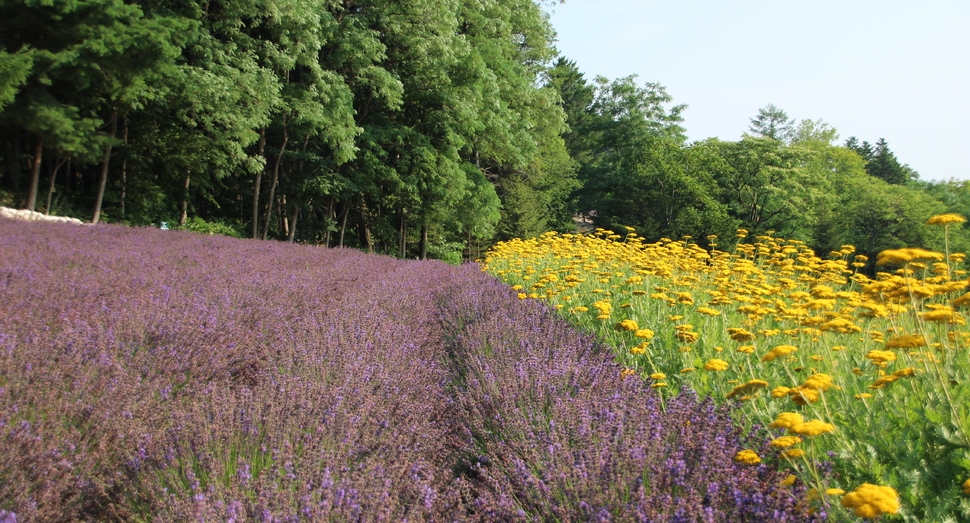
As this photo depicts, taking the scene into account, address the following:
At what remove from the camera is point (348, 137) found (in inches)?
591

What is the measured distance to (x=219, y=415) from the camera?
210cm

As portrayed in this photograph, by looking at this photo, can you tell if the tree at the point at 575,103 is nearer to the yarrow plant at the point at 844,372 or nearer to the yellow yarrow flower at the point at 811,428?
the yarrow plant at the point at 844,372

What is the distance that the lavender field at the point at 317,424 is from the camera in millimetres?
1731

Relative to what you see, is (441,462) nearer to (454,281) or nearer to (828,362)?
(828,362)

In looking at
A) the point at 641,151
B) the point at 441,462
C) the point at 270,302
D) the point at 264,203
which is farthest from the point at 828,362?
the point at 641,151

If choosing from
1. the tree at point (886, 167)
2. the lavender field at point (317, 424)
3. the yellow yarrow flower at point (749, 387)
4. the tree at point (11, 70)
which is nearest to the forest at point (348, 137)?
the tree at point (11, 70)

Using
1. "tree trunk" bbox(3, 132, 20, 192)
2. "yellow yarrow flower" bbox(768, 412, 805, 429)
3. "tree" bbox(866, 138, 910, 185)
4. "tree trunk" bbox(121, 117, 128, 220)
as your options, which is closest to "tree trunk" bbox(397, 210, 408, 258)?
"tree trunk" bbox(121, 117, 128, 220)

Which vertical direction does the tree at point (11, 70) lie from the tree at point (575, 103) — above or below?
below

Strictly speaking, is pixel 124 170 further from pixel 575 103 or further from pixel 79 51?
pixel 575 103

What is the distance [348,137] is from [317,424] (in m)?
13.6

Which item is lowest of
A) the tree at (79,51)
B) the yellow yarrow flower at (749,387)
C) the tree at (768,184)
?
the yellow yarrow flower at (749,387)

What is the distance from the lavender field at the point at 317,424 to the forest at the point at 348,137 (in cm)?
909

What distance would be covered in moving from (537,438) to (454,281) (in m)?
5.52

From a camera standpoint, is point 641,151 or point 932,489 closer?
point 932,489
